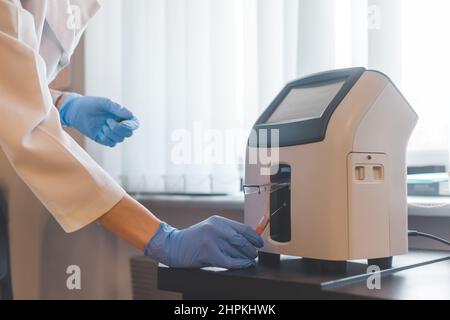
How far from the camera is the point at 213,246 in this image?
80 cm

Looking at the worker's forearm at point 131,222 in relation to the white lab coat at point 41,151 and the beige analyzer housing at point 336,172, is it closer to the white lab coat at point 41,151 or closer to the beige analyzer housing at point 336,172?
the white lab coat at point 41,151

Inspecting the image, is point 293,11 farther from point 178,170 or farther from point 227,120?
point 178,170

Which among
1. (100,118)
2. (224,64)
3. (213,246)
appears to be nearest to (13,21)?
(100,118)

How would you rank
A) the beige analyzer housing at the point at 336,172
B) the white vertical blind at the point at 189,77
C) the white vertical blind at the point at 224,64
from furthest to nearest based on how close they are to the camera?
the white vertical blind at the point at 189,77
the white vertical blind at the point at 224,64
the beige analyzer housing at the point at 336,172

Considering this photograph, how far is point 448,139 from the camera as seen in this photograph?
3.72ft

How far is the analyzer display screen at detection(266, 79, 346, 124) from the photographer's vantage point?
0.82 meters

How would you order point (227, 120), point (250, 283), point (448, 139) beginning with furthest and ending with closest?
point (227, 120), point (448, 139), point (250, 283)

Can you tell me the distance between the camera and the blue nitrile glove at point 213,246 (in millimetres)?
798

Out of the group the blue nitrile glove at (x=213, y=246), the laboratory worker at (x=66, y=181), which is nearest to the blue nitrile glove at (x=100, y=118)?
the laboratory worker at (x=66, y=181)

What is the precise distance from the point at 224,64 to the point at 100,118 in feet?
1.28

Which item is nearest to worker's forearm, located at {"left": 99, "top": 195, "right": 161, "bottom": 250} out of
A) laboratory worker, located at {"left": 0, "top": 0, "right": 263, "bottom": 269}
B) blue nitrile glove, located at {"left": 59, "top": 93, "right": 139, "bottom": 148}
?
laboratory worker, located at {"left": 0, "top": 0, "right": 263, "bottom": 269}

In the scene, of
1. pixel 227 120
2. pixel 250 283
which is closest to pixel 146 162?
pixel 227 120

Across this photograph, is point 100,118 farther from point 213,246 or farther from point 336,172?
point 336,172

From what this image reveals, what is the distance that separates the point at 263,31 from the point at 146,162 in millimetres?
554
